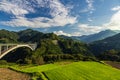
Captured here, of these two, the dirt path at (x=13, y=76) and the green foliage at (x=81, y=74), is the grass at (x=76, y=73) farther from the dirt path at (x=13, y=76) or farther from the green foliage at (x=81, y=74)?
the dirt path at (x=13, y=76)

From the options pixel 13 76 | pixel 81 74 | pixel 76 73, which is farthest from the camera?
pixel 76 73

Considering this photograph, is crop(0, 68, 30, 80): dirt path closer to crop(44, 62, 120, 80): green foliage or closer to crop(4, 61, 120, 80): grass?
crop(4, 61, 120, 80): grass

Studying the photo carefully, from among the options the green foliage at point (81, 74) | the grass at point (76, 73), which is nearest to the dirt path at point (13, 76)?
the grass at point (76, 73)

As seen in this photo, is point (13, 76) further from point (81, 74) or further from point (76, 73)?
point (81, 74)

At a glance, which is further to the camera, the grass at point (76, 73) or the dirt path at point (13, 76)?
the grass at point (76, 73)

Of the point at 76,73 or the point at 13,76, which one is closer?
the point at 13,76

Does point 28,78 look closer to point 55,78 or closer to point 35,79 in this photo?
point 35,79

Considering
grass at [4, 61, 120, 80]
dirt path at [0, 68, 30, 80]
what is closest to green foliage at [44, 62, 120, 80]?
grass at [4, 61, 120, 80]

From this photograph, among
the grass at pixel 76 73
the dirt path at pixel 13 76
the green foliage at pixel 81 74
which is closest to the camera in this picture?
the dirt path at pixel 13 76

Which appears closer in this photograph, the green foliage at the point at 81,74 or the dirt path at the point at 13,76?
the dirt path at the point at 13,76

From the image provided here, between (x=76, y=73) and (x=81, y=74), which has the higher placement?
(x=76, y=73)

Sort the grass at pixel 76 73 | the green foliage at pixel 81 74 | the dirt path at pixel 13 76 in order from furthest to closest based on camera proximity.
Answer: the grass at pixel 76 73, the green foliage at pixel 81 74, the dirt path at pixel 13 76

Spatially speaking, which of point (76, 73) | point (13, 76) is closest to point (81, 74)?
point (76, 73)
